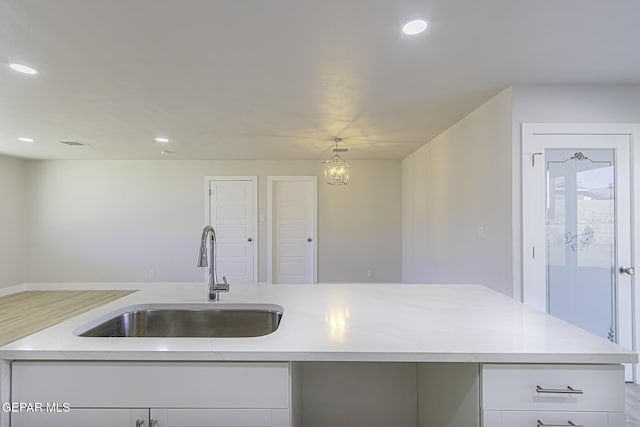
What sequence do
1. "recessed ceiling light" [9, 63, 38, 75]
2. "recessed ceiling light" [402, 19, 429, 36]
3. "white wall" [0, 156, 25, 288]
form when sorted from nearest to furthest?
"recessed ceiling light" [402, 19, 429, 36]
"recessed ceiling light" [9, 63, 38, 75]
"white wall" [0, 156, 25, 288]

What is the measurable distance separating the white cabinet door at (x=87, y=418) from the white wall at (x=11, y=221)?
5989 millimetres

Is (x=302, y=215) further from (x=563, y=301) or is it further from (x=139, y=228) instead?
(x=563, y=301)

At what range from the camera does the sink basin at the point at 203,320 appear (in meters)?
1.50

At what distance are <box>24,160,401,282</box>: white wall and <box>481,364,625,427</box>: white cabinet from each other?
4.57 metres

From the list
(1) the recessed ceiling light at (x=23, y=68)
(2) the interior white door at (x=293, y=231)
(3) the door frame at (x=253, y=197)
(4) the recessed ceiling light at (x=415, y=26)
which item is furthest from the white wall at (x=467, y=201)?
(1) the recessed ceiling light at (x=23, y=68)

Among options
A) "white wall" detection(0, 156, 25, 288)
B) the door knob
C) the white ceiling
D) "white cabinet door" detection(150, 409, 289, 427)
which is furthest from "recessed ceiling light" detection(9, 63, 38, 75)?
the door knob

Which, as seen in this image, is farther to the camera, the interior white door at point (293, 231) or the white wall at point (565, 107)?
the interior white door at point (293, 231)

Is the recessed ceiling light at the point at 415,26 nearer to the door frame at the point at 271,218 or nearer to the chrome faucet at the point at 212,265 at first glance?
the chrome faucet at the point at 212,265

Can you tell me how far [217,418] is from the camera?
936 millimetres

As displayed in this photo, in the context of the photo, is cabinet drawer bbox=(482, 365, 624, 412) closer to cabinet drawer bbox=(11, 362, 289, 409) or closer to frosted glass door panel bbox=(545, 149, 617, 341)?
cabinet drawer bbox=(11, 362, 289, 409)

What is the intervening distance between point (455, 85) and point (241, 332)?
2361mm

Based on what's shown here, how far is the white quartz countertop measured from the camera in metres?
0.92

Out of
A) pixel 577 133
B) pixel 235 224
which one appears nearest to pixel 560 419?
pixel 577 133

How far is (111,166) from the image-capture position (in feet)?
17.7
